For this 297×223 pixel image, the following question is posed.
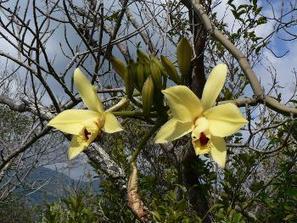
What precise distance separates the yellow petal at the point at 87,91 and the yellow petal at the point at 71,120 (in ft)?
0.05

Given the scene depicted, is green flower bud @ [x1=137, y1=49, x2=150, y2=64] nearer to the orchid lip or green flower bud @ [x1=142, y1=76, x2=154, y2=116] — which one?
green flower bud @ [x1=142, y1=76, x2=154, y2=116]

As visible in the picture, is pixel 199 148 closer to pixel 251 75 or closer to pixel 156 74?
pixel 156 74

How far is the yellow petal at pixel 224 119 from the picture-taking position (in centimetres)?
91

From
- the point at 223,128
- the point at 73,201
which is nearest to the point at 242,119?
the point at 223,128

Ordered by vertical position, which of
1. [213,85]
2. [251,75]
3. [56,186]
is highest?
[56,186]

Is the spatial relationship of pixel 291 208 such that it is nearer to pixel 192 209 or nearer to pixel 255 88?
pixel 192 209

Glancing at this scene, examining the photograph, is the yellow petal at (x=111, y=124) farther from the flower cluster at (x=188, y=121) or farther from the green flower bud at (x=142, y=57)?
the green flower bud at (x=142, y=57)

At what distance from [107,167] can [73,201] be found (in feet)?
2.42

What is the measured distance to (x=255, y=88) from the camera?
4.48ft

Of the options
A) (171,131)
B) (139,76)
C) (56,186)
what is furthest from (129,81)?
(56,186)

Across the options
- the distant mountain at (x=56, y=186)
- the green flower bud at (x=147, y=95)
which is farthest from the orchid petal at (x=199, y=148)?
the distant mountain at (x=56, y=186)

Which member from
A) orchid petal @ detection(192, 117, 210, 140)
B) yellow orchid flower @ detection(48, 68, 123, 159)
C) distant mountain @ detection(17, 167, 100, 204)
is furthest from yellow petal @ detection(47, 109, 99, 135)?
distant mountain @ detection(17, 167, 100, 204)

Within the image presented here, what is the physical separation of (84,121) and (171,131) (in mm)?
190

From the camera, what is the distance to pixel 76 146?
993 millimetres
